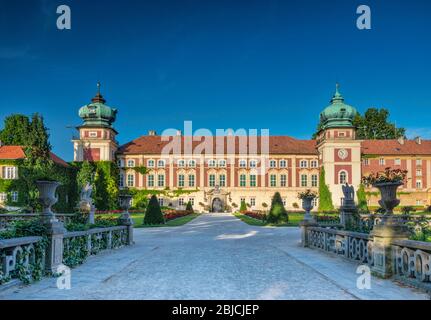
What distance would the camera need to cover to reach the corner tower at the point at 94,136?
46.8m

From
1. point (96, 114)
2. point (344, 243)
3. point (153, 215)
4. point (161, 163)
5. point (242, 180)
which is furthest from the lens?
point (242, 180)

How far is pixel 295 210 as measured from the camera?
48625 mm

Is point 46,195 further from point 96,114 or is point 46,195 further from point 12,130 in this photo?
point 12,130

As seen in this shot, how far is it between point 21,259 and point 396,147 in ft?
165

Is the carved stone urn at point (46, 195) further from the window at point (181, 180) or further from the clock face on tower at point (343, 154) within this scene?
the window at point (181, 180)

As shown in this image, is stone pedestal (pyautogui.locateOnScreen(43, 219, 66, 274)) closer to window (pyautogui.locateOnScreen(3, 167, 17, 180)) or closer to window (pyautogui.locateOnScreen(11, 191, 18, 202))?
window (pyautogui.locateOnScreen(11, 191, 18, 202))

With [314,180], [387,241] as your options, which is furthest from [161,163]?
[387,241]

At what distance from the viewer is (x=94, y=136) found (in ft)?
155

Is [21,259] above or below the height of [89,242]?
above

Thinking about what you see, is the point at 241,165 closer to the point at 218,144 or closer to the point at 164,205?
the point at 218,144

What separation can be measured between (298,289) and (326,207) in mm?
41752

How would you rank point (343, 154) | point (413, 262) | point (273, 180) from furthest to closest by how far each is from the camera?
point (273, 180) < point (343, 154) < point (413, 262)

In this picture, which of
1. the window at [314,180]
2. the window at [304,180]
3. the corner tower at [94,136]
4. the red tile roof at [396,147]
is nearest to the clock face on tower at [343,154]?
the red tile roof at [396,147]
